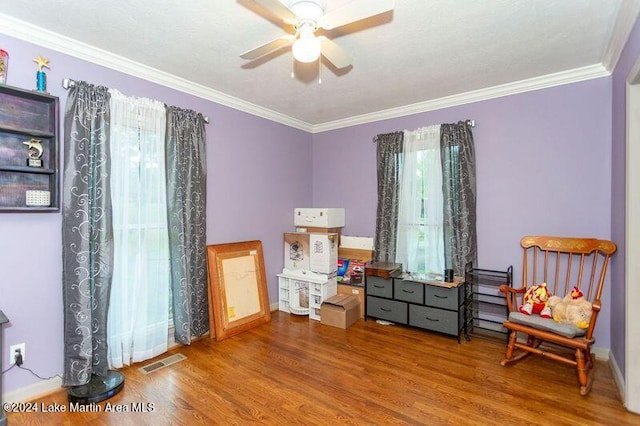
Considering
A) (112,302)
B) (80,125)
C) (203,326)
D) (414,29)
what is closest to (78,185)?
(80,125)

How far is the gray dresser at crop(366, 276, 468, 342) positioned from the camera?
321 centimetres

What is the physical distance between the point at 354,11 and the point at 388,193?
255cm

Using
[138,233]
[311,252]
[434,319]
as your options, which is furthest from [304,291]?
[138,233]

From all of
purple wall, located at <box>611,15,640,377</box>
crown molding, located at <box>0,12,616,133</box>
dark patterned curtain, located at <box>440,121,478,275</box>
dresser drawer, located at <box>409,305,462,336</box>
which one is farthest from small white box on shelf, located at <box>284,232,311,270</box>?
purple wall, located at <box>611,15,640,377</box>

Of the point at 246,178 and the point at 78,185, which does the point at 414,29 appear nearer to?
the point at 246,178

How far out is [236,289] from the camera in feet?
11.4

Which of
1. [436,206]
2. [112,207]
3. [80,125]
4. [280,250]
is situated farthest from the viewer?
[280,250]

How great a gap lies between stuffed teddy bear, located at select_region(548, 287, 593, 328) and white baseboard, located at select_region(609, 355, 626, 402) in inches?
16.0

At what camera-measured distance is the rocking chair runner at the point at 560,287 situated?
2.38 m

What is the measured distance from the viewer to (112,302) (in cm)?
263

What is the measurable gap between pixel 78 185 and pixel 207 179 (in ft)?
3.88

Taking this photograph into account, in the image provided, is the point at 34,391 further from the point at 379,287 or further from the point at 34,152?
the point at 379,287

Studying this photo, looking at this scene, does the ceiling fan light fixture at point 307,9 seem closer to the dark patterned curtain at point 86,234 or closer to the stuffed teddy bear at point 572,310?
the dark patterned curtain at point 86,234

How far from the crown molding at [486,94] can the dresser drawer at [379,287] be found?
2016mm
